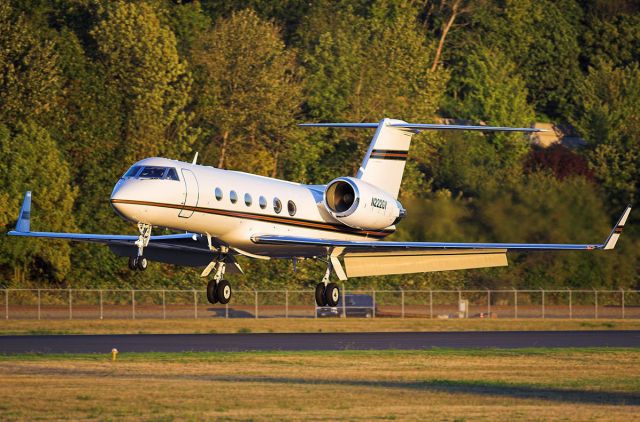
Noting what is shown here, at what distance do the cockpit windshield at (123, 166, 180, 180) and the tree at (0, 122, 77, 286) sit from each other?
23.8m

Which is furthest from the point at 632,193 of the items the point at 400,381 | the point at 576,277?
the point at 400,381

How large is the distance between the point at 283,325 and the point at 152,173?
17.6 metres

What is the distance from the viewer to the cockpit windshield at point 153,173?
30.4m

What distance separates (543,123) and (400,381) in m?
56.5

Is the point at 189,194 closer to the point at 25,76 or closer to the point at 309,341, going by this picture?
the point at 309,341

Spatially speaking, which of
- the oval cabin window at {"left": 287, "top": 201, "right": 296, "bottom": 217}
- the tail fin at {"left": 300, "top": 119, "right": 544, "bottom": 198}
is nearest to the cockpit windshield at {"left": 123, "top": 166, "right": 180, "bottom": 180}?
the oval cabin window at {"left": 287, "top": 201, "right": 296, "bottom": 217}

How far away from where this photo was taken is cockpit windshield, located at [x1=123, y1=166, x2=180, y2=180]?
30.4 meters

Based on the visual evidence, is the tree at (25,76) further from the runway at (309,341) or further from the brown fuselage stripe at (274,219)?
the brown fuselage stripe at (274,219)

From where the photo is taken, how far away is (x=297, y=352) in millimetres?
36031

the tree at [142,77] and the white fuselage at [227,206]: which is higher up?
the tree at [142,77]

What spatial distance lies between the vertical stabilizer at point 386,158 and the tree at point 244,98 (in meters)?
26.6

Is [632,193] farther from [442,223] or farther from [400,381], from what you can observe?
[400,381]

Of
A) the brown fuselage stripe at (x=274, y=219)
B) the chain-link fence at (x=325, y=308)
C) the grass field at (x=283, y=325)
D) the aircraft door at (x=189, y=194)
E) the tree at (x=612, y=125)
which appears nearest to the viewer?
the brown fuselage stripe at (x=274, y=219)

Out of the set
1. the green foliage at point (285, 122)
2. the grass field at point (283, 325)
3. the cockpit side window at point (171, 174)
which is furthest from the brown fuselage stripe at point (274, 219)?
the green foliage at point (285, 122)
